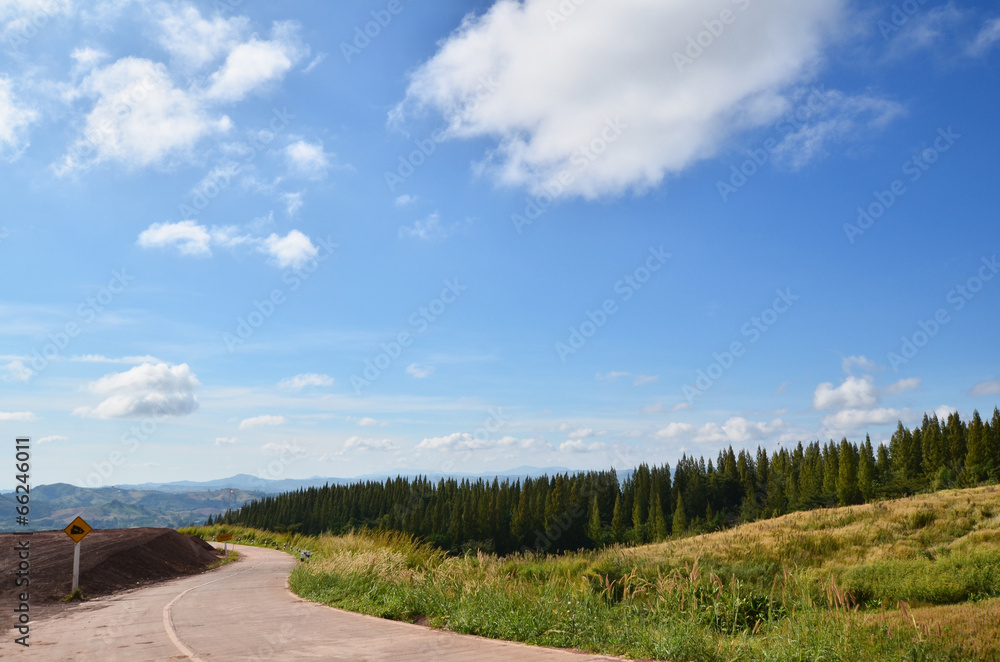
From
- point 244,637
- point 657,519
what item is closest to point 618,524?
point 657,519

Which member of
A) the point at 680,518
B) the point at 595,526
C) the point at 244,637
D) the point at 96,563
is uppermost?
the point at 244,637

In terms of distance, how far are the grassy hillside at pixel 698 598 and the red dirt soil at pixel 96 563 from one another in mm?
7033

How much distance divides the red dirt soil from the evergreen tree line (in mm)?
58109

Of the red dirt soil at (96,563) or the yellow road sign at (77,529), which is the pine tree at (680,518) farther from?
the yellow road sign at (77,529)

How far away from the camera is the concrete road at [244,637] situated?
7969mm

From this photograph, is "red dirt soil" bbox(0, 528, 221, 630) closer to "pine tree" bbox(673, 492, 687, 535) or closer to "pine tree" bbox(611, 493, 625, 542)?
"pine tree" bbox(673, 492, 687, 535)

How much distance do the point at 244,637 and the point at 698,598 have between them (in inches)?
292

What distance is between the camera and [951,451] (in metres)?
94.6

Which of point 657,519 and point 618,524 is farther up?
point 657,519

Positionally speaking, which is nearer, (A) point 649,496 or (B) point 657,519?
(B) point 657,519

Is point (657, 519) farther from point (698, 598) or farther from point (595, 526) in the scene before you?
point (698, 598)

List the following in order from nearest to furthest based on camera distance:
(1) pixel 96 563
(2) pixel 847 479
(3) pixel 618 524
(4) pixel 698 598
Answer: (4) pixel 698 598 < (1) pixel 96 563 < (2) pixel 847 479 < (3) pixel 618 524

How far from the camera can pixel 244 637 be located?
9562 mm

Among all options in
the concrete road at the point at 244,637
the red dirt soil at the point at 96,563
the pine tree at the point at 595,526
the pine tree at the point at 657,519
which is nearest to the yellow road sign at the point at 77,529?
the red dirt soil at the point at 96,563
